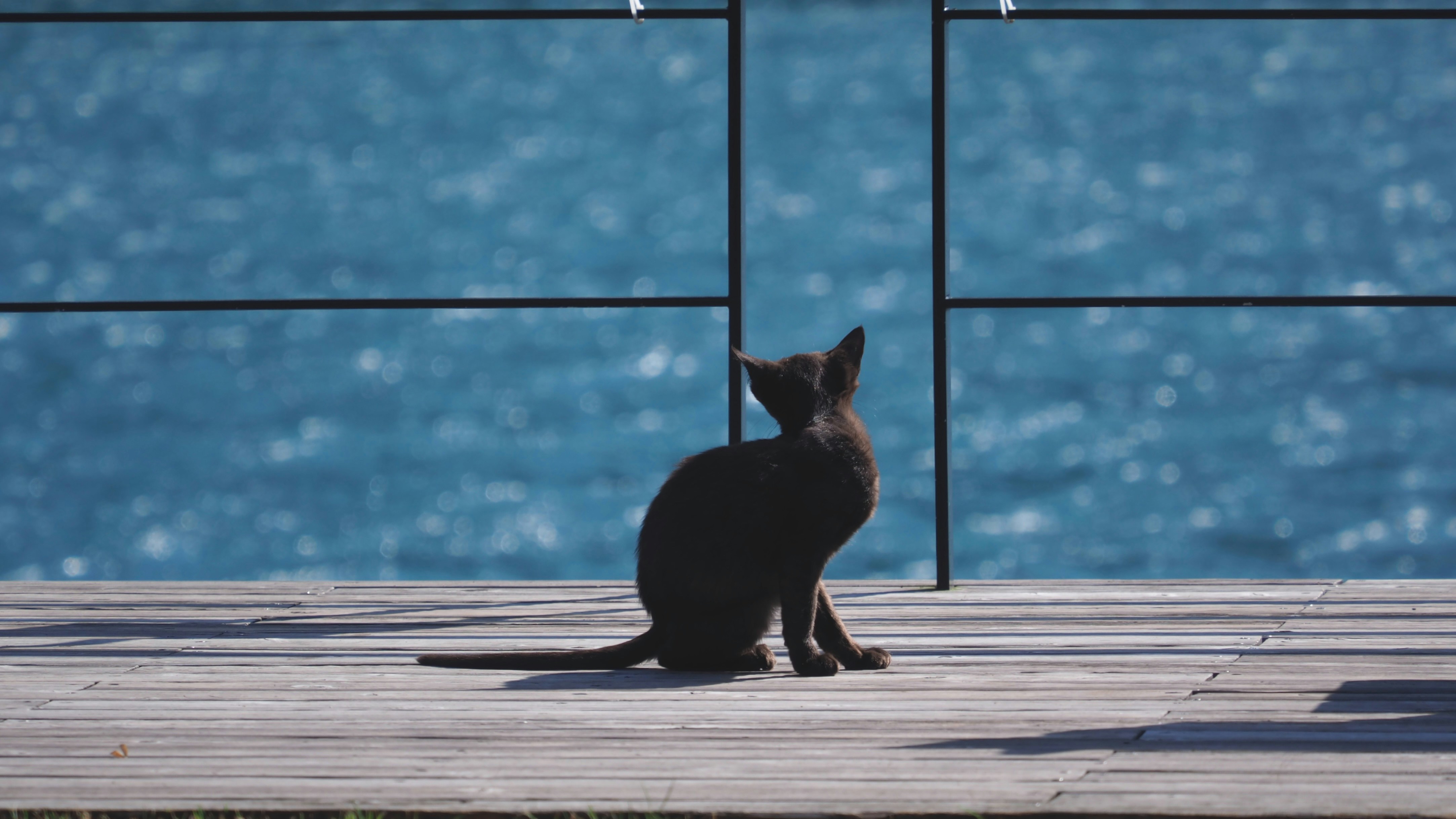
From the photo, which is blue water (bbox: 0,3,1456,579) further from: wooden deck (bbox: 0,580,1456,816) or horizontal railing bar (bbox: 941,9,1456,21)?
wooden deck (bbox: 0,580,1456,816)

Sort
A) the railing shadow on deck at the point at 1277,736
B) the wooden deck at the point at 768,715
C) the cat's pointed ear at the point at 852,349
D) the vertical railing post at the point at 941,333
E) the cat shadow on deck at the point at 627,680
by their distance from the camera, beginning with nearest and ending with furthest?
the wooden deck at the point at 768,715 → the railing shadow on deck at the point at 1277,736 → the cat shadow on deck at the point at 627,680 → the cat's pointed ear at the point at 852,349 → the vertical railing post at the point at 941,333

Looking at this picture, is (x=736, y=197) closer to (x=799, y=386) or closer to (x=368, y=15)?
(x=368, y=15)

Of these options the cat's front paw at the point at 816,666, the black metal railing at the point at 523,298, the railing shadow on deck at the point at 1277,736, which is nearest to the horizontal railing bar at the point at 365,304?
the black metal railing at the point at 523,298

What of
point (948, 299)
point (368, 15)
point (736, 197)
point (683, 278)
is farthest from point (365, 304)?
point (683, 278)

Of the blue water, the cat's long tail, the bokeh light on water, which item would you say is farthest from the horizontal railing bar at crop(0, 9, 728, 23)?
the bokeh light on water

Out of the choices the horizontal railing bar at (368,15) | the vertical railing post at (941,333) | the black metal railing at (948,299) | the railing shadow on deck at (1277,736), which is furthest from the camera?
the vertical railing post at (941,333)

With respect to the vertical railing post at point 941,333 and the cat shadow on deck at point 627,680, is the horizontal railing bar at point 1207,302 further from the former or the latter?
the cat shadow on deck at point 627,680

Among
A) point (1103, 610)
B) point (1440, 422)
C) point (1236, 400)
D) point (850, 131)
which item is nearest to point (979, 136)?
point (850, 131)

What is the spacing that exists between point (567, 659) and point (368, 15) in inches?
69.4

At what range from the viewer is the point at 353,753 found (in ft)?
5.53

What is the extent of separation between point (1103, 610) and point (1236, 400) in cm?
1350

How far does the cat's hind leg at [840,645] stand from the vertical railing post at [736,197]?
96 cm

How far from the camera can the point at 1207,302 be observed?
3354mm

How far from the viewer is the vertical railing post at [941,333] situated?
3381 millimetres
